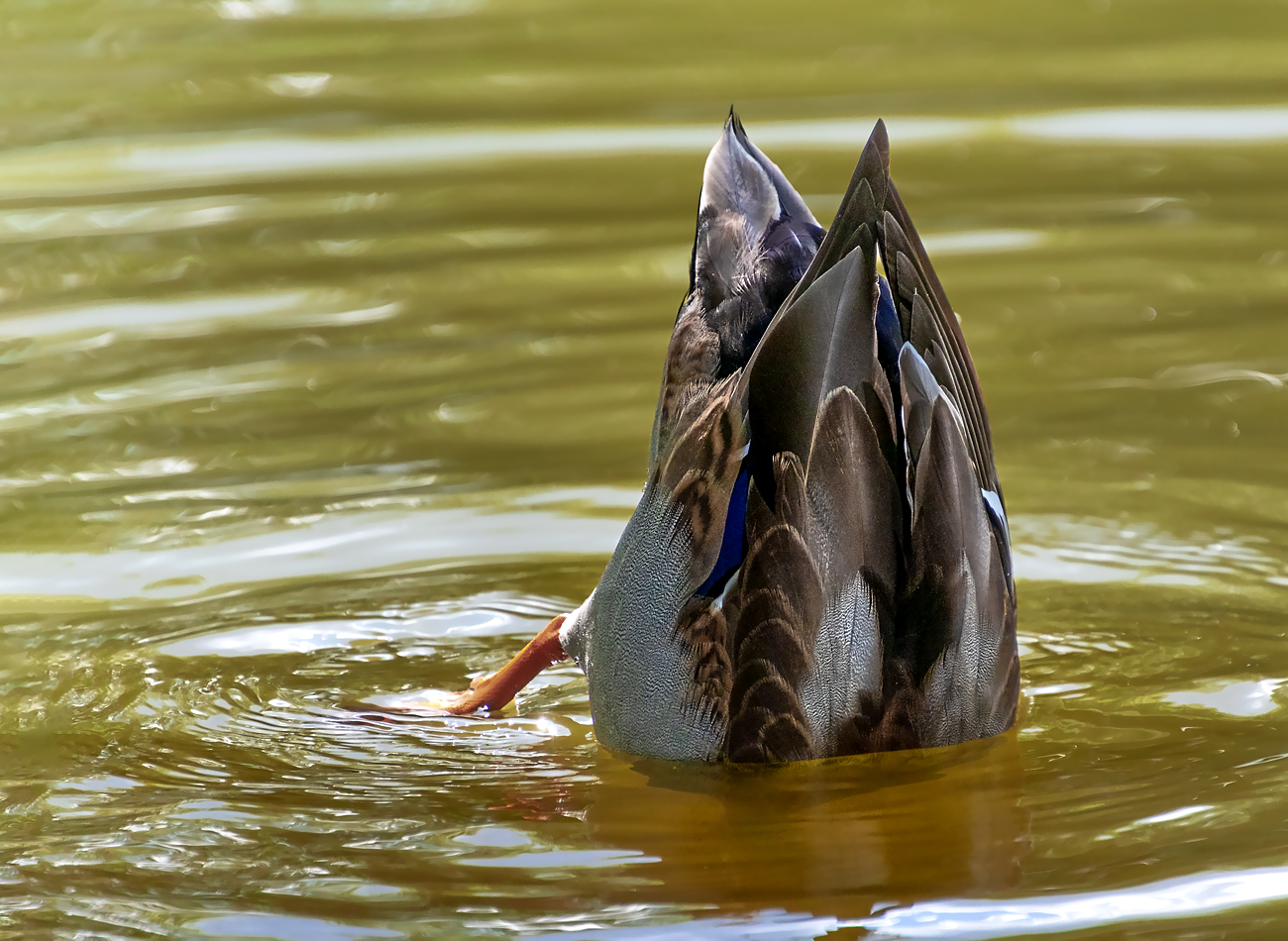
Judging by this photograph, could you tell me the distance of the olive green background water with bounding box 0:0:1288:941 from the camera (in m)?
2.93

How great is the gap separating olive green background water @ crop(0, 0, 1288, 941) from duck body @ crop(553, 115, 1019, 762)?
0.13 meters

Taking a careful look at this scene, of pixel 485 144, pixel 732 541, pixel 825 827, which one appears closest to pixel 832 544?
pixel 732 541

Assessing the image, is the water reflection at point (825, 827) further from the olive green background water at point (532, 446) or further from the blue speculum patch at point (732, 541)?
the blue speculum patch at point (732, 541)

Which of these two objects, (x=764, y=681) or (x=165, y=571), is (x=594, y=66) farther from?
(x=764, y=681)

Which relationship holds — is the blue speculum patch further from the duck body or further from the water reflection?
the water reflection

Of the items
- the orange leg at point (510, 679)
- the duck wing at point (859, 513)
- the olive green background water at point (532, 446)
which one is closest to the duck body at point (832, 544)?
the duck wing at point (859, 513)

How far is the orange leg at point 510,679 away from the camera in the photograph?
11.8 feet

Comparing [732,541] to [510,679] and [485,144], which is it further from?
[485,144]

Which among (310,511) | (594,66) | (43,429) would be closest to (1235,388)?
(310,511)

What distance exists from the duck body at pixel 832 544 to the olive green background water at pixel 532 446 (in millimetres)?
133

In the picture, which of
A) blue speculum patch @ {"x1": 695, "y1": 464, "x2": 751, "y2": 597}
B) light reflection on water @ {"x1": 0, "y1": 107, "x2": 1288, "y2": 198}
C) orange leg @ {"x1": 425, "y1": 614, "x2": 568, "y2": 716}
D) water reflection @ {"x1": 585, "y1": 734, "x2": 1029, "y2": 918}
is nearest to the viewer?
water reflection @ {"x1": 585, "y1": 734, "x2": 1029, "y2": 918}

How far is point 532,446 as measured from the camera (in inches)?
205

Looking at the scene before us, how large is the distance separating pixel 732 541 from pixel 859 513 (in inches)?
8.8

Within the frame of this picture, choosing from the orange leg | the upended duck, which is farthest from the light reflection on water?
the upended duck
